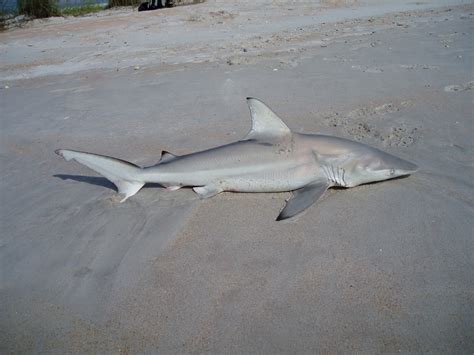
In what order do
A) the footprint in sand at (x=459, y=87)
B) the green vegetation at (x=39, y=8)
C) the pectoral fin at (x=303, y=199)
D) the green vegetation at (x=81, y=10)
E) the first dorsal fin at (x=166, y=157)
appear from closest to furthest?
1. the pectoral fin at (x=303, y=199)
2. the first dorsal fin at (x=166, y=157)
3. the footprint in sand at (x=459, y=87)
4. the green vegetation at (x=39, y=8)
5. the green vegetation at (x=81, y=10)

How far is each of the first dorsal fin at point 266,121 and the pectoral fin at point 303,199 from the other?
1.67ft

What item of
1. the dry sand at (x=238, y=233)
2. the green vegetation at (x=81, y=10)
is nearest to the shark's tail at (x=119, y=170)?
the dry sand at (x=238, y=233)

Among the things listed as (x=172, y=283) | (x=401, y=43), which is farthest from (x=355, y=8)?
(x=172, y=283)

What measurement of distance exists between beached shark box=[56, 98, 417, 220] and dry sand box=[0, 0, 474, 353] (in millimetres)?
128

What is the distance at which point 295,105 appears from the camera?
5859 mm

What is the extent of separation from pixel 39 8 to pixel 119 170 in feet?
58.9

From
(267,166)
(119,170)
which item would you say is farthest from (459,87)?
(119,170)

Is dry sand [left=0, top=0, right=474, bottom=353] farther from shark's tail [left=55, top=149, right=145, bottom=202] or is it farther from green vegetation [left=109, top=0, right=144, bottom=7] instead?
green vegetation [left=109, top=0, right=144, bottom=7]

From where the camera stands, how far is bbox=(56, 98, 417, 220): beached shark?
353 centimetres

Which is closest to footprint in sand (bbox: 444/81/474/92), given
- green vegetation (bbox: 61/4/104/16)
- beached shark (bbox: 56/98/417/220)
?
beached shark (bbox: 56/98/417/220)

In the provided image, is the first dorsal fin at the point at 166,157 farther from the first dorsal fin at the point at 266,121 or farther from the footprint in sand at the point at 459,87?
the footprint in sand at the point at 459,87

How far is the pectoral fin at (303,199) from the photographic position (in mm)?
3199

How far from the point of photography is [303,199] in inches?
131

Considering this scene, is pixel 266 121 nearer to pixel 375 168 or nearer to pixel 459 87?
pixel 375 168
